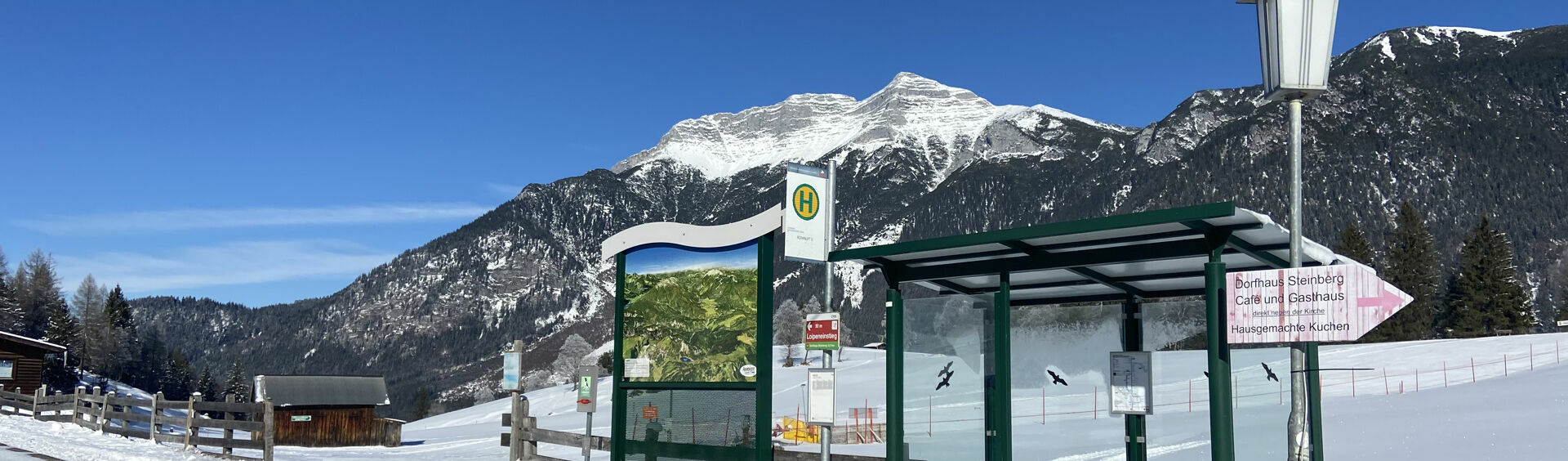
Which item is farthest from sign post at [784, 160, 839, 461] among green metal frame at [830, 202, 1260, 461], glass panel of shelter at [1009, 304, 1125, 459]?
glass panel of shelter at [1009, 304, 1125, 459]

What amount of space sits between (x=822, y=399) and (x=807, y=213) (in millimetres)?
2114

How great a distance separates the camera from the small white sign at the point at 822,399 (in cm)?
1164

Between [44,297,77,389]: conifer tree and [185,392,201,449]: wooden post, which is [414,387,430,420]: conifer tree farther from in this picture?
[185,392,201,449]: wooden post

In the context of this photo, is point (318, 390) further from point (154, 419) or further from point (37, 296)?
point (37, 296)

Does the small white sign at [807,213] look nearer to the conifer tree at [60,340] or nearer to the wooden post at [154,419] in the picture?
the wooden post at [154,419]

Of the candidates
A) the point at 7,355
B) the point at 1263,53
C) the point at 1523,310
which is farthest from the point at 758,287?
the point at 1523,310

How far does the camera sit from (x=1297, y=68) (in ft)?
27.3

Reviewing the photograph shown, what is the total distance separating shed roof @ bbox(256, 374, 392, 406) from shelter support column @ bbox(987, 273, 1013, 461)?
1293 inches

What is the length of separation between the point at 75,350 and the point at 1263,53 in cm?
8879

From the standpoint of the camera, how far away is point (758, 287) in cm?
1303

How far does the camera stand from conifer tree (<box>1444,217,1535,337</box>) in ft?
229

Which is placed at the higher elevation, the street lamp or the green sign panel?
the street lamp

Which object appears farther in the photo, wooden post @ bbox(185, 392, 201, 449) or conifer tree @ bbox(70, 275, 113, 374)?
conifer tree @ bbox(70, 275, 113, 374)

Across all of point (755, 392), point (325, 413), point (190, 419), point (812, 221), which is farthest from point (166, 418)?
point (812, 221)
